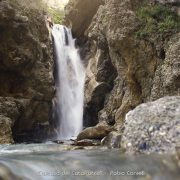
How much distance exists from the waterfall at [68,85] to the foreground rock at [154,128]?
1545 cm

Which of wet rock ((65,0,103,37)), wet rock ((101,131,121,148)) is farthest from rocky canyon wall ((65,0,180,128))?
wet rock ((65,0,103,37))

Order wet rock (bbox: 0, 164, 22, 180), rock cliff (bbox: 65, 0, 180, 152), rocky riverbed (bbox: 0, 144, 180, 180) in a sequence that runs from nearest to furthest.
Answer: wet rock (bbox: 0, 164, 22, 180)
rocky riverbed (bbox: 0, 144, 180, 180)
rock cliff (bbox: 65, 0, 180, 152)

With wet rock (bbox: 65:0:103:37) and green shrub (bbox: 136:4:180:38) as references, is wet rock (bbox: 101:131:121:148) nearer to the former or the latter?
green shrub (bbox: 136:4:180:38)

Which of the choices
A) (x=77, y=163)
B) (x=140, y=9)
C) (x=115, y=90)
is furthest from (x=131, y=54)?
(x=77, y=163)

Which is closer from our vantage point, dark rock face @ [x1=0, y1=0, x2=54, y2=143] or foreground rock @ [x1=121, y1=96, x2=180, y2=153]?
foreground rock @ [x1=121, y1=96, x2=180, y2=153]

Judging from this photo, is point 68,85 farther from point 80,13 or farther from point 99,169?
point 99,169

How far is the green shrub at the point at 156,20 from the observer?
15516 mm

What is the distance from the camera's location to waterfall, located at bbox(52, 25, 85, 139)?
80.3 ft

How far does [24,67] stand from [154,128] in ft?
50.3

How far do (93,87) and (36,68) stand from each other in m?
4.57

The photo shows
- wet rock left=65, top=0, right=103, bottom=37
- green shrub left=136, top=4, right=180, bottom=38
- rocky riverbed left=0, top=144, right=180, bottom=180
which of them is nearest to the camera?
rocky riverbed left=0, top=144, right=180, bottom=180

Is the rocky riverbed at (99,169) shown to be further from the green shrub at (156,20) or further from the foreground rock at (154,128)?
the green shrub at (156,20)

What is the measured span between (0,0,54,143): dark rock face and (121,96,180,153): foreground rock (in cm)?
1228

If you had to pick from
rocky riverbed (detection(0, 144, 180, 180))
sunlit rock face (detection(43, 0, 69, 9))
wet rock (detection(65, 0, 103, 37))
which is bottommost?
rocky riverbed (detection(0, 144, 180, 180))
